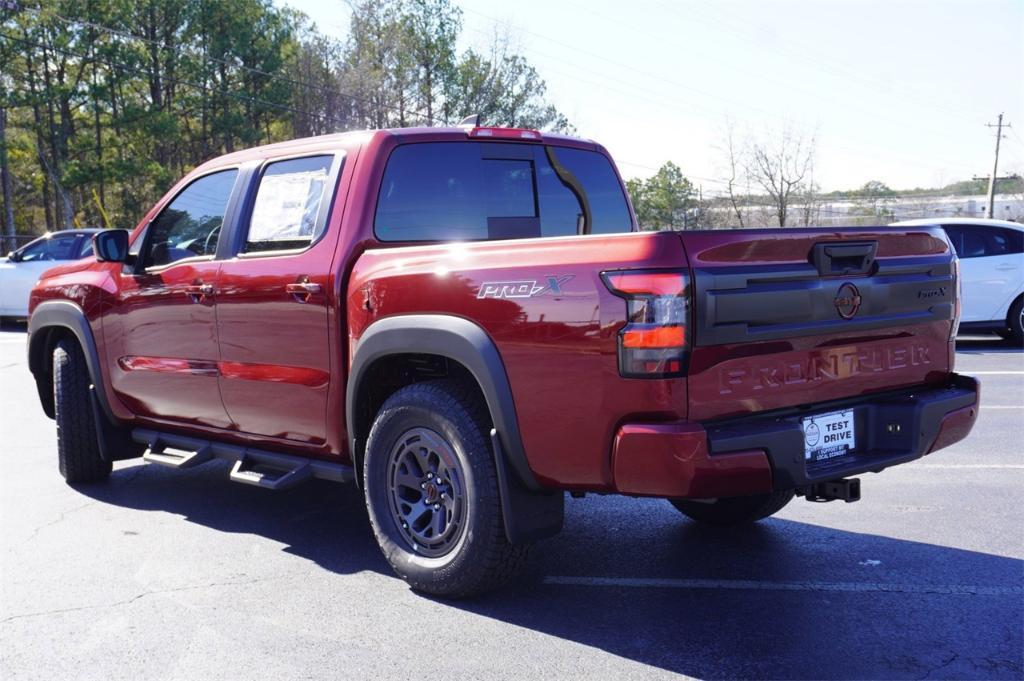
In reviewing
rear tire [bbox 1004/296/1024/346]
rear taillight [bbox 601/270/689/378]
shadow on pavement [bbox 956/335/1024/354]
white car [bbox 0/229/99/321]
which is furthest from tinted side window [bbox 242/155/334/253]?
white car [bbox 0/229/99/321]

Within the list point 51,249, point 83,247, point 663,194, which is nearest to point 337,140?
point 83,247

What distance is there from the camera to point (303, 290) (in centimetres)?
460

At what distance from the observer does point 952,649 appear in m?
3.47

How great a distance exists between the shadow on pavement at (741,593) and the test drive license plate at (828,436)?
66cm

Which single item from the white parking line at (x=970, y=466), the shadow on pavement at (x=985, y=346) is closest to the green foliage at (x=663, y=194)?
the shadow on pavement at (x=985, y=346)

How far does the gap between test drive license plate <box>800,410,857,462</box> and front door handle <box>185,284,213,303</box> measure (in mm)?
3112

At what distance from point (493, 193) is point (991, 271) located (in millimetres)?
10179

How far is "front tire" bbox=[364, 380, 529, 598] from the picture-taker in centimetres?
389

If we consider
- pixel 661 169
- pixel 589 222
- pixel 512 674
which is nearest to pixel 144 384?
pixel 589 222

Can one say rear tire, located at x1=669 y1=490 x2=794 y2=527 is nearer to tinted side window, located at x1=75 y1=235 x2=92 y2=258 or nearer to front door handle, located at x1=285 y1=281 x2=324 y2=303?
front door handle, located at x1=285 y1=281 x2=324 y2=303

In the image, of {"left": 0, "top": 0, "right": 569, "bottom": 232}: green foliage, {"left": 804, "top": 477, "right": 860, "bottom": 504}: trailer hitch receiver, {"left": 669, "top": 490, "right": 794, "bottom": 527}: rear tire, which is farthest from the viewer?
{"left": 0, "top": 0, "right": 569, "bottom": 232}: green foliage

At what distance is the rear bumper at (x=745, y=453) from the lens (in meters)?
3.32

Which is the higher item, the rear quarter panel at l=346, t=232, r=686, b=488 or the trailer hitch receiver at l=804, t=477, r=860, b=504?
the rear quarter panel at l=346, t=232, r=686, b=488

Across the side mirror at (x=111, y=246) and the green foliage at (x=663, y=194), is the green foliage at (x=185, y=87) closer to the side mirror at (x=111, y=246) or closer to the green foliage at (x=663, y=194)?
the green foliage at (x=663, y=194)
